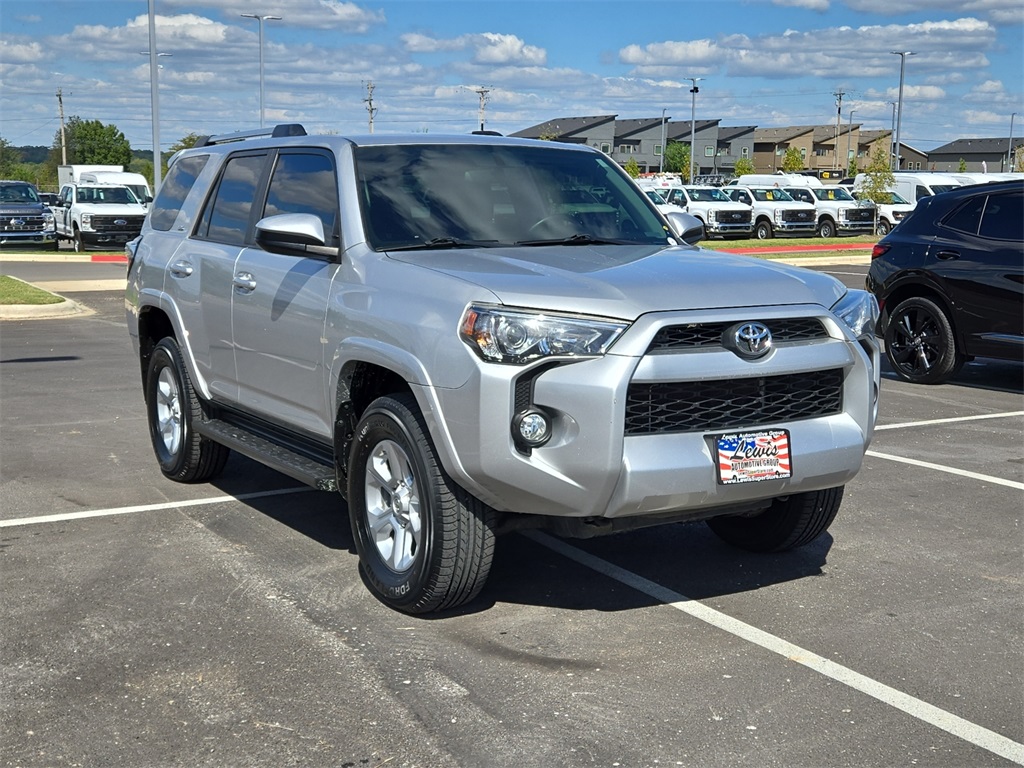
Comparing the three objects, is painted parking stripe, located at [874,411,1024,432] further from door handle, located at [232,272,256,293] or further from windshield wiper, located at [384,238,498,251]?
door handle, located at [232,272,256,293]

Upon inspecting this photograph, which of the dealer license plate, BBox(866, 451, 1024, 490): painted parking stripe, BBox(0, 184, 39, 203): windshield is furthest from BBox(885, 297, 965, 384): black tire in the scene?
BBox(0, 184, 39, 203): windshield

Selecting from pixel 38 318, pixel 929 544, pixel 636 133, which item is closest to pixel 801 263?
pixel 38 318

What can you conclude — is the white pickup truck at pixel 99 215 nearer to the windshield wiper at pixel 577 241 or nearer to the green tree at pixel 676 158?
the windshield wiper at pixel 577 241

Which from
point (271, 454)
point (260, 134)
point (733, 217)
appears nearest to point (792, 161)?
point (733, 217)

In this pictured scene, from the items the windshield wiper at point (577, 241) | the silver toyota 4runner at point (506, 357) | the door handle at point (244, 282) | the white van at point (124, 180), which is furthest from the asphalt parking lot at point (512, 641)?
the white van at point (124, 180)

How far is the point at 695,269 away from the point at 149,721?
2.73m

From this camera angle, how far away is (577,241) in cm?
578

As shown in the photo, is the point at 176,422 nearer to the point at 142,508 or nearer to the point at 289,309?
the point at 142,508

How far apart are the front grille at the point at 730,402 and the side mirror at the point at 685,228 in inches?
62.5

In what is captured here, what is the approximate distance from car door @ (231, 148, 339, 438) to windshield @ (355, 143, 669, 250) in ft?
0.78

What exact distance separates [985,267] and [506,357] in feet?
24.1

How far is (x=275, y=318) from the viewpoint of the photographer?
5.93 meters

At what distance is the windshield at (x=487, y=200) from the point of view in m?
5.58

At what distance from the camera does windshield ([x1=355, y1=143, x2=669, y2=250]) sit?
5.58m
